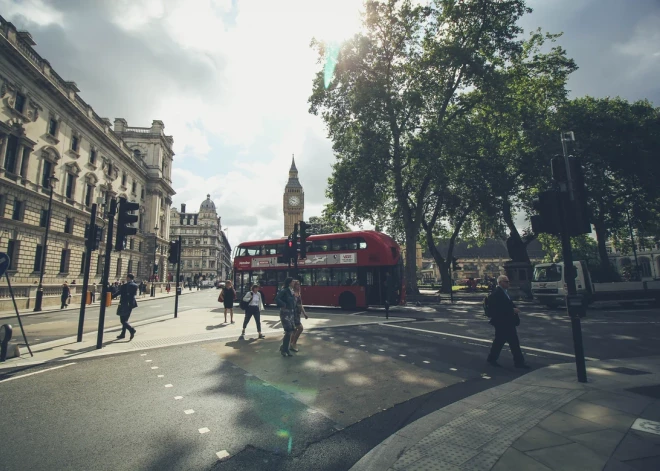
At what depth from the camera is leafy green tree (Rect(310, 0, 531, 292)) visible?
2291 centimetres

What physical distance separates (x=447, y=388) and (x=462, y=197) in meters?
26.1

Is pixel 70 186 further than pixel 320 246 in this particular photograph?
Yes

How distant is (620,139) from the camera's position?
2278cm

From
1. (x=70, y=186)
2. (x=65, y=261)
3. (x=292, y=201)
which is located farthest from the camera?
(x=292, y=201)

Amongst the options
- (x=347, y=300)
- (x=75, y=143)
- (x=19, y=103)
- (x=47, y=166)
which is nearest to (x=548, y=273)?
(x=347, y=300)

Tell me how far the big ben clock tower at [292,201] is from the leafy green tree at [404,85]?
8099cm

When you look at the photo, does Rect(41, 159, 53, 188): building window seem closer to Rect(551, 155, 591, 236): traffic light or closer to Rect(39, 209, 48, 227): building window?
Rect(39, 209, 48, 227): building window

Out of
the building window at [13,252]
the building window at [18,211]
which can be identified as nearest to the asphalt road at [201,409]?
the building window at [13,252]

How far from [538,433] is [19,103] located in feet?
112

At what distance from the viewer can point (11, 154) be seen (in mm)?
23656

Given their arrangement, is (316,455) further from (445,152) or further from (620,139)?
(620,139)

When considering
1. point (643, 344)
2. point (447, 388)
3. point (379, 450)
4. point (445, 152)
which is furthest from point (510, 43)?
point (379, 450)

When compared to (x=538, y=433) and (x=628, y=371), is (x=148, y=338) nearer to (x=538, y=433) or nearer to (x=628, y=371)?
(x=538, y=433)

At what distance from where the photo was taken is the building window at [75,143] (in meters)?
30.5
